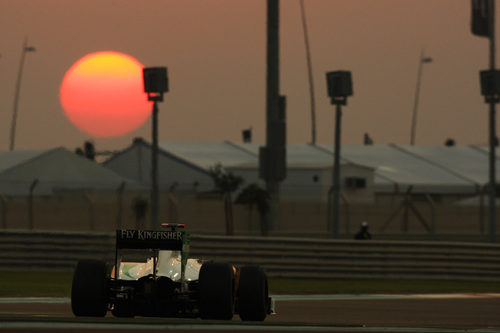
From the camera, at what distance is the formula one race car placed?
13.2m

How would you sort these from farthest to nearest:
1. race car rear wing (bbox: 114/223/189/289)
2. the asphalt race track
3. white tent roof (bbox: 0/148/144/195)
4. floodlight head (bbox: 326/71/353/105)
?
white tent roof (bbox: 0/148/144/195)
floodlight head (bbox: 326/71/353/105)
race car rear wing (bbox: 114/223/189/289)
the asphalt race track

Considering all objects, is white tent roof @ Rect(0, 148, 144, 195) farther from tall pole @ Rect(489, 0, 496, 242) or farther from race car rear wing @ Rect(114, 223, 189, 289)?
race car rear wing @ Rect(114, 223, 189, 289)

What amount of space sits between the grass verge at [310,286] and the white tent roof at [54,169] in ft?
123

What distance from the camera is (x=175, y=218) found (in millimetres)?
41438

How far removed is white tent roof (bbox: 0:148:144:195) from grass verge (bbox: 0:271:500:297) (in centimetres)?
3758

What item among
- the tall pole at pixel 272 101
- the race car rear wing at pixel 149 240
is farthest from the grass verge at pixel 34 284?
the tall pole at pixel 272 101

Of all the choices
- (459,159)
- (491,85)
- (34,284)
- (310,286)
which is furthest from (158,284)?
(459,159)

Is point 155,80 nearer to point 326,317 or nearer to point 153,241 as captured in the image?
point 326,317

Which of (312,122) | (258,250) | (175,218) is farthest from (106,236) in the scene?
(312,122)

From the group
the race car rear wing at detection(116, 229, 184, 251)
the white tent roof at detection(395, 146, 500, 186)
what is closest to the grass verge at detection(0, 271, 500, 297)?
the race car rear wing at detection(116, 229, 184, 251)

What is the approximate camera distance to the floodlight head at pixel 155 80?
3123 centimetres

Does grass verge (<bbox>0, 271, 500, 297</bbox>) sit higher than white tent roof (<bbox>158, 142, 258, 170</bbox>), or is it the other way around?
white tent roof (<bbox>158, 142, 258, 170</bbox>)

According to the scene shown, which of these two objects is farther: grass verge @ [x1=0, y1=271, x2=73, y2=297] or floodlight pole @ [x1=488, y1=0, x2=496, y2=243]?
floodlight pole @ [x1=488, y1=0, x2=496, y2=243]

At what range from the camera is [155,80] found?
31.3m
